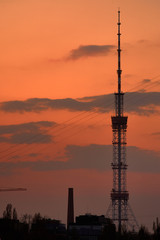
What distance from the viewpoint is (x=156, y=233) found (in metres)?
157

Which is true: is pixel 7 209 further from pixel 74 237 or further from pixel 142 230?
pixel 142 230

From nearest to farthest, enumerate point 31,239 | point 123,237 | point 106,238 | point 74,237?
point 31,239 → point 123,237 → point 106,238 → point 74,237

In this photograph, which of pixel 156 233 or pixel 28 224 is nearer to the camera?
pixel 156 233

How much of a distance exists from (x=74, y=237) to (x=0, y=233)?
74.4 feet

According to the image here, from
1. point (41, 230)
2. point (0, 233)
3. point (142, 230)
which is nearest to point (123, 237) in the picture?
point (142, 230)

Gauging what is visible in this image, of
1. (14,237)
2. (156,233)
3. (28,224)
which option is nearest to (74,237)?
(28,224)

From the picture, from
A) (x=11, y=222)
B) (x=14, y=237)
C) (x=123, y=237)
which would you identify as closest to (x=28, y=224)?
(x=11, y=222)

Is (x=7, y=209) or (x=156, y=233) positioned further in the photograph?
(x=7, y=209)

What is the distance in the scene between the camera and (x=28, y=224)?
185 meters

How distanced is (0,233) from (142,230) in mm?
38656

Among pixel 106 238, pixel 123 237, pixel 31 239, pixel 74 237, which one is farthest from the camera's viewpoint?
pixel 74 237

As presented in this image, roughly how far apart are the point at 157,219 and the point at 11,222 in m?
44.9

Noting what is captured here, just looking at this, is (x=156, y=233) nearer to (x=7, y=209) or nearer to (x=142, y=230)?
(x=142, y=230)

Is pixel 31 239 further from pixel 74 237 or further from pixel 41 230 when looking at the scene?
pixel 74 237
